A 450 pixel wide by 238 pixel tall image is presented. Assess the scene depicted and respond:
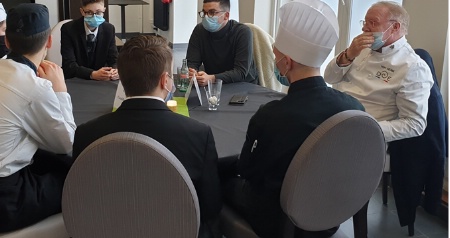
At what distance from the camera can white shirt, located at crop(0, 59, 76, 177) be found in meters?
1.57

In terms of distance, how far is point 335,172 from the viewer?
4.66ft

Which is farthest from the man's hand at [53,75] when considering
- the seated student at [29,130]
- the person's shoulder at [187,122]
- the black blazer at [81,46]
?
the black blazer at [81,46]

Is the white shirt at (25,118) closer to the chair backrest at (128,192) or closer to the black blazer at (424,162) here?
the chair backrest at (128,192)

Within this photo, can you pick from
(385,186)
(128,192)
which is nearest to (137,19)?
(385,186)

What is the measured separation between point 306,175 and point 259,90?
1.24 m

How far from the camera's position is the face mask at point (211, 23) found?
2.98m

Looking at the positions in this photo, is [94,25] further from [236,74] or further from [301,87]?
[301,87]

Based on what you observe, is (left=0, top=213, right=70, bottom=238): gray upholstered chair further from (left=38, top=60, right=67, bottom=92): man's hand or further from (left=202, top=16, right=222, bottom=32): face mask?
(left=202, top=16, right=222, bottom=32): face mask

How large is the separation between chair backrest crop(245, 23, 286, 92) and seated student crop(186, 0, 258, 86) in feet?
0.19

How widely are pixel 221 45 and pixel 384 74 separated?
3.59 feet

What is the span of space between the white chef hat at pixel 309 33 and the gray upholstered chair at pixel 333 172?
317 mm

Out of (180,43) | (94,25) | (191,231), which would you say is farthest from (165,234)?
(180,43)


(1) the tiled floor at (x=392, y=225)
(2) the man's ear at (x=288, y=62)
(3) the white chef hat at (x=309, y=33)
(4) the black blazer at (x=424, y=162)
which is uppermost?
(3) the white chef hat at (x=309, y=33)

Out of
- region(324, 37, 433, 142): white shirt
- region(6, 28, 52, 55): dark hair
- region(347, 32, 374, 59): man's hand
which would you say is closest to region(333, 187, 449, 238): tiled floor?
region(324, 37, 433, 142): white shirt
